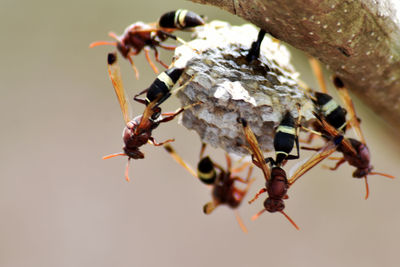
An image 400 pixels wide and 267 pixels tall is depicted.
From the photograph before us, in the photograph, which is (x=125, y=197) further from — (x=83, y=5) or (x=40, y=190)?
(x=83, y=5)

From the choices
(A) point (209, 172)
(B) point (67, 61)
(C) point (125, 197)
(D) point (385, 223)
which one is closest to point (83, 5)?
(B) point (67, 61)

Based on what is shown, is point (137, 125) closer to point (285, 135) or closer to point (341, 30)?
point (285, 135)

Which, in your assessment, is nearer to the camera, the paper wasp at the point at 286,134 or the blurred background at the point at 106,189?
the paper wasp at the point at 286,134

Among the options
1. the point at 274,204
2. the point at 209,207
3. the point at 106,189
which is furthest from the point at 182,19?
the point at 106,189

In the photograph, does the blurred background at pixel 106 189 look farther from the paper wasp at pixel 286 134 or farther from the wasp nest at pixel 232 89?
the paper wasp at pixel 286 134

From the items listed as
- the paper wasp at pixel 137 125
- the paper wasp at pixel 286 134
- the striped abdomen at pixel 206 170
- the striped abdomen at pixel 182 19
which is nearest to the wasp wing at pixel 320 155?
the paper wasp at pixel 286 134
